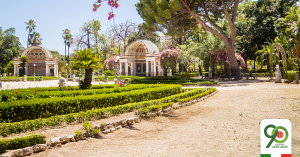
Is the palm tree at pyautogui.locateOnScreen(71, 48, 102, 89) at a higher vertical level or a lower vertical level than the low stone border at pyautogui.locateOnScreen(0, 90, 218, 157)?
higher

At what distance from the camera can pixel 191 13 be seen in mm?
21797

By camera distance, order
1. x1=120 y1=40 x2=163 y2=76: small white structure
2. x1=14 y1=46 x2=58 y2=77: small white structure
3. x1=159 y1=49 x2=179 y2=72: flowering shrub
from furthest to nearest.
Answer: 1. x1=14 y1=46 x2=58 y2=77: small white structure
2. x1=120 y1=40 x2=163 y2=76: small white structure
3. x1=159 y1=49 x2=179 y2=72: flowering shrub

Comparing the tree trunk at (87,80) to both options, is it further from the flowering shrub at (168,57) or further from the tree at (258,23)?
the tree at (258,23)

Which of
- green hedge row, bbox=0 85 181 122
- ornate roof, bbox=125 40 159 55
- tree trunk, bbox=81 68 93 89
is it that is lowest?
green hedge row, bbox=0 85 181 122

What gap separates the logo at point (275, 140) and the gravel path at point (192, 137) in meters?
1.07

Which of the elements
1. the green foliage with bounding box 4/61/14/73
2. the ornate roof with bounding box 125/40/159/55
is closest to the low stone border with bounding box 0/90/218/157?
the ornate roof with bounding box 125/40/159/55

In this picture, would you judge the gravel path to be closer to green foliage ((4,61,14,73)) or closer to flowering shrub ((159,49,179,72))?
flowering shrub ((159,49,179,72))

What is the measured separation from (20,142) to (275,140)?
4.48 m

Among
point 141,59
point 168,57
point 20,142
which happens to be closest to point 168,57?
point 168,57

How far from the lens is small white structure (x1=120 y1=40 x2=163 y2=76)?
3381 centimetres

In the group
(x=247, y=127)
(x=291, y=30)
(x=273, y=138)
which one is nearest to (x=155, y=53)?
(x=291, y=30)

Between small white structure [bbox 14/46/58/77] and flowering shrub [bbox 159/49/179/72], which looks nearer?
flowering shrub [bbox 159/49/179/72]

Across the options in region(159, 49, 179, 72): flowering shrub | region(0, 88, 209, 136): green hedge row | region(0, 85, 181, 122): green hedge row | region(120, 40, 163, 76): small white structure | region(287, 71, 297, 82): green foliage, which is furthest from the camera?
region(120, 40, 163, 76): small white structure

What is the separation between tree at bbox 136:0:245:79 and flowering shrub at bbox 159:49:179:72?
29.7 ft
